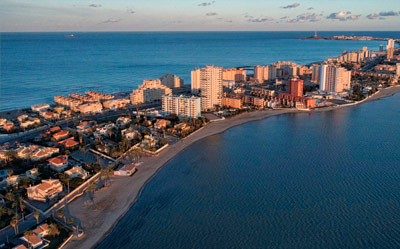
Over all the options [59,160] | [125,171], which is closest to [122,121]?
[59,160]

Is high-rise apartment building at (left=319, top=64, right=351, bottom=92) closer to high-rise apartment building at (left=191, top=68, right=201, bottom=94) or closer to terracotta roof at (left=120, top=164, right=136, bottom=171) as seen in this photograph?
high-rise apartment building at (left=191, top=68, right=201, bottom=94)

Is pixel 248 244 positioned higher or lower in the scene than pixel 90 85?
lower

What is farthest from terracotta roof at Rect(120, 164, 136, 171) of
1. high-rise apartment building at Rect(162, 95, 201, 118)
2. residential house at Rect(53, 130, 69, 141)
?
high-rise apartment building at Rect(162, 95, 201, 118)

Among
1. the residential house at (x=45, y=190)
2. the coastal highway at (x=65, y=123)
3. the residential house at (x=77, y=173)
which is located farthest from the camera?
the coastal highway at (x=65, y=123)

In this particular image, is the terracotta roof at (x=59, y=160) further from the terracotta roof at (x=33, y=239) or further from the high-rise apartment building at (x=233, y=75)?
the high-rise apartment building at (x=233, y=75)

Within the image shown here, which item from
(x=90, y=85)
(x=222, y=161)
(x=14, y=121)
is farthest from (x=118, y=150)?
(x=90, y=85)

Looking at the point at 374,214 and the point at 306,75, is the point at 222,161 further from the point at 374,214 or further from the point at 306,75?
the point at 306,75

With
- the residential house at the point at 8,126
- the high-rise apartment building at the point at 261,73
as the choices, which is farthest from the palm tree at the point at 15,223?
the high-rise apartment building at the point at 261,73
